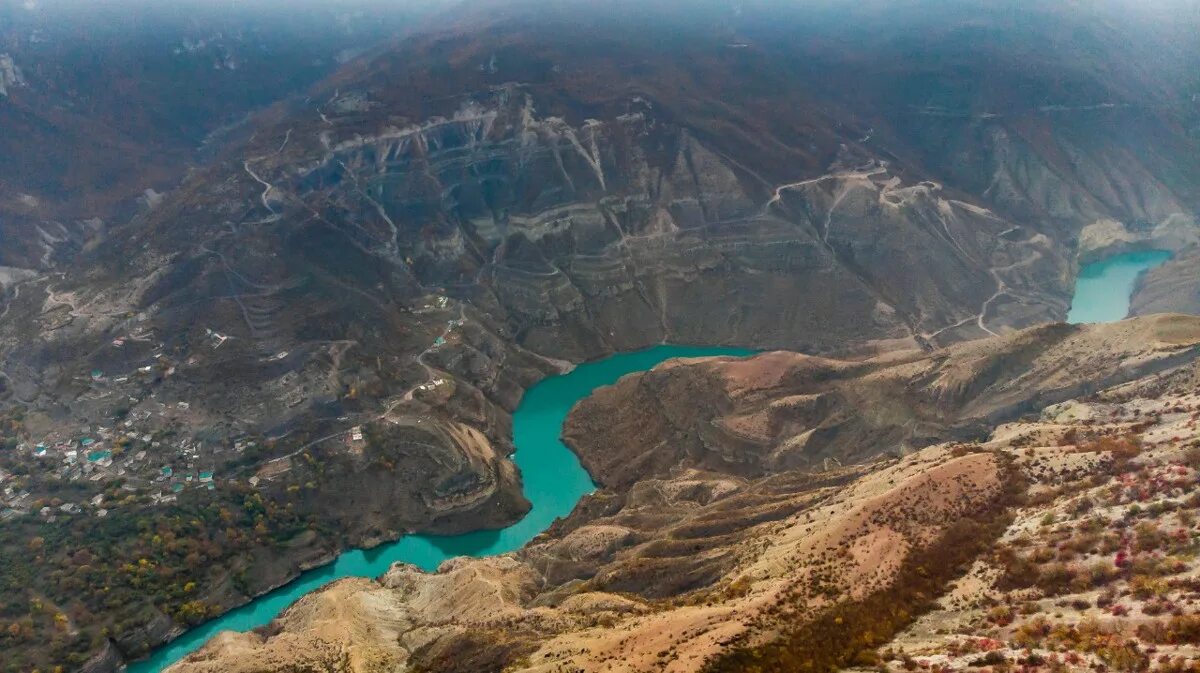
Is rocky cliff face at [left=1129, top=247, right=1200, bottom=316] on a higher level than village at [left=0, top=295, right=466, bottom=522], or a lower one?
lower

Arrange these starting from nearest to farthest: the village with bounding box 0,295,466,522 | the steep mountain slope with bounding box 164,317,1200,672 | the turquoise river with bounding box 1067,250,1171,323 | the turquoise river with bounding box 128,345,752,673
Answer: the steep mountain slope with bounding box 164,317,1200,672
the turquoise river with bounding box 128,345,752,673
the village with bounding box 0,295,466,522
the turquoise river with bounding box 1067,250,1171,323

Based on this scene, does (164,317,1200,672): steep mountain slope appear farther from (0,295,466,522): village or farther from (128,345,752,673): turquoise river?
(0,295,466,522): village

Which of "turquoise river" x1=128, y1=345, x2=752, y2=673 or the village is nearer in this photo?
"turquoise river" x1=128, y1=345, x2=752, y2=673

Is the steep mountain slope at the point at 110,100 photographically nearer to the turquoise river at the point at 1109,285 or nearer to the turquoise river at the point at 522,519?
the turquoise river at the point at 522,519

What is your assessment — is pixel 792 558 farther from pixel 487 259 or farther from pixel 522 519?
pixel 487 259

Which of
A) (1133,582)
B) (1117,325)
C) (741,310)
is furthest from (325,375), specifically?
(1117,325)

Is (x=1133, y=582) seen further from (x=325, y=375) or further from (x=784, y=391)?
(x=325, y=375)

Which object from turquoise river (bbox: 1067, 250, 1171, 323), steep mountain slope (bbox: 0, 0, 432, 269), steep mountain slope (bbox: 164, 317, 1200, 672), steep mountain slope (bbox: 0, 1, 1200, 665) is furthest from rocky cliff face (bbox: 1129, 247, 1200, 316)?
steep mountain slope (bbox: 0, 0, 432, 269)
